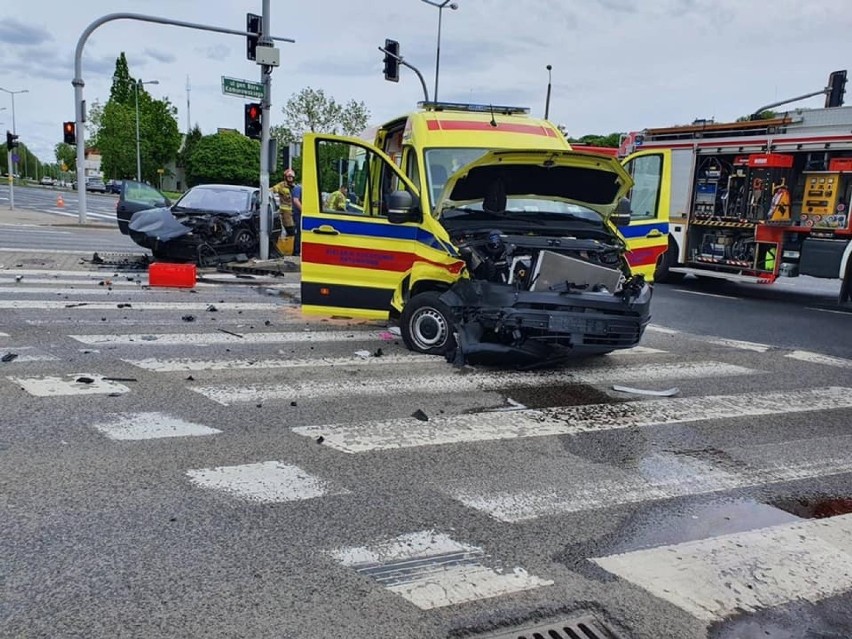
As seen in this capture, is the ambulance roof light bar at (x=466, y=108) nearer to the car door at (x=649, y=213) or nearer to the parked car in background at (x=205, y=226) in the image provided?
the car door at (x=649, y=213)

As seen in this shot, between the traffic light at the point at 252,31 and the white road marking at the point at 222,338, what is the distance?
30.9 feet

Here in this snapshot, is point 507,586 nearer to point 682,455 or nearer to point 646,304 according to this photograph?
point 682,455

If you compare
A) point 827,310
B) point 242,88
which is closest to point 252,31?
point 242,88

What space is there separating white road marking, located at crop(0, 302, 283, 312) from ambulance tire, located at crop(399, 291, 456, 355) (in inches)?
123

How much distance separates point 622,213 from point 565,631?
229 inches

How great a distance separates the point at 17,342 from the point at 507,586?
6.13 metres

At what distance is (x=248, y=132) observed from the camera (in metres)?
14.7

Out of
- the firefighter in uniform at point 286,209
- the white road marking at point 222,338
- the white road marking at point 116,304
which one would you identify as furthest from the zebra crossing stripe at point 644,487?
the firefighter in uniform at point 286,209

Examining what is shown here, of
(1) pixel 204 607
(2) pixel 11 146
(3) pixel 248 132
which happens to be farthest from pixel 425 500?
(2) pixel 11 146

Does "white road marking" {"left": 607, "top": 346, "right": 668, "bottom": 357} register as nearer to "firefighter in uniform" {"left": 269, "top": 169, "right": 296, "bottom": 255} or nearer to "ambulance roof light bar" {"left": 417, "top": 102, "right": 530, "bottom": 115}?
"ambulance roof light bar" {"left": 417, "top": 102, "right": 530, "bottom": 115}

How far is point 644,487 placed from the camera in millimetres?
4312

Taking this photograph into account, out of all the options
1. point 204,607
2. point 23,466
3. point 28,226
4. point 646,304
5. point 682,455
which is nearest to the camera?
point 204,607

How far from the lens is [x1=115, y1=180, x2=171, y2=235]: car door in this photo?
17000mm

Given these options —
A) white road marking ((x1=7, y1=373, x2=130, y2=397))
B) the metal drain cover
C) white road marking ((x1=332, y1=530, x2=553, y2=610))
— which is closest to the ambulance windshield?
white road marking ((x1=7, y1=373, x2=130, y2=397))
